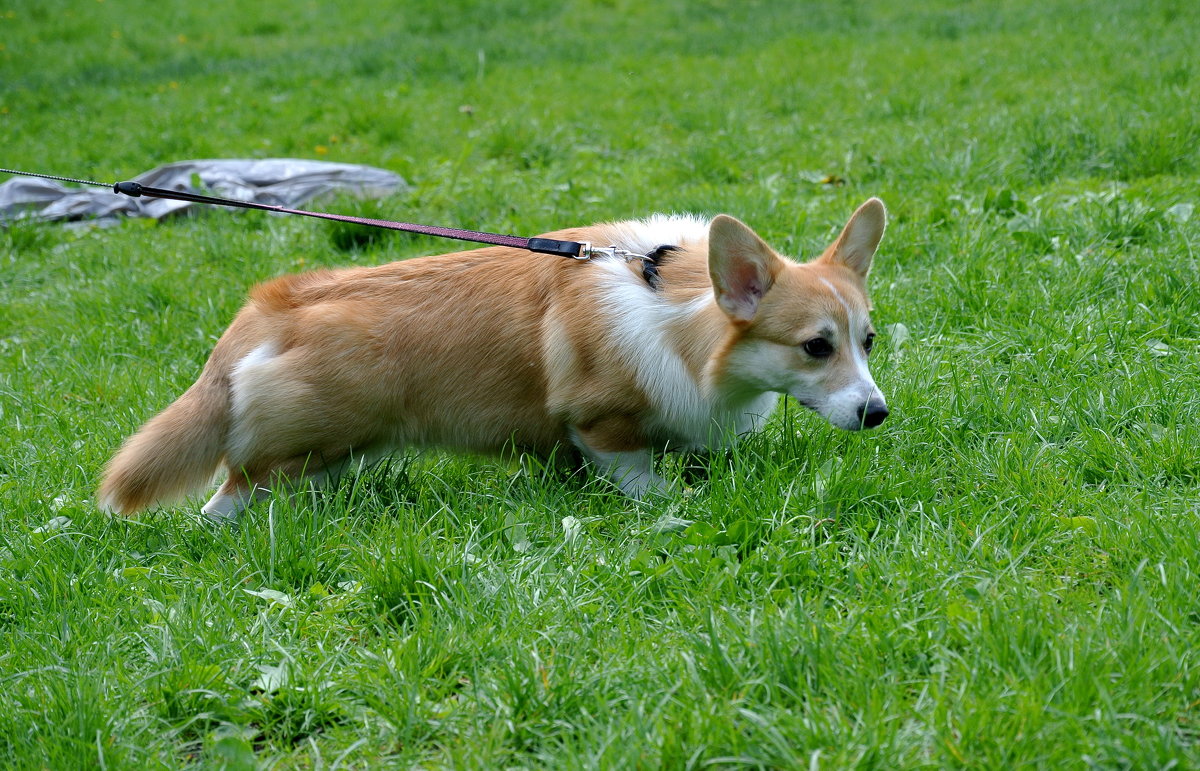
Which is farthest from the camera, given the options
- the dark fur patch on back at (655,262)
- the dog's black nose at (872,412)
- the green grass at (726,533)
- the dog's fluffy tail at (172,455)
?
the dark fur patch on back at (655,262)

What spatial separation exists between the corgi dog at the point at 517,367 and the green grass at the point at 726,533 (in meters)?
0.15

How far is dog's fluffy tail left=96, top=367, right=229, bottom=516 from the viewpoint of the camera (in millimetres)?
3283

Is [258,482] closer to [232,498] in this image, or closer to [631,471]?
[232,498]

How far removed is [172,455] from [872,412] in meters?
2.20

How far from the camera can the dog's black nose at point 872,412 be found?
120 inches

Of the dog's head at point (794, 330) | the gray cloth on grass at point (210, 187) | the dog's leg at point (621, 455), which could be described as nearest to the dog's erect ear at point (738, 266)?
the dog's head at point (794, 330)

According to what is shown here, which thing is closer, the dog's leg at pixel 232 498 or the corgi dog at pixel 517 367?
the corgi dog at pixel 517 367

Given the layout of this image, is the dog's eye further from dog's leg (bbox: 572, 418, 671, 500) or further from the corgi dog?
dog's leg (bbox: 572, 418, 671, 500)

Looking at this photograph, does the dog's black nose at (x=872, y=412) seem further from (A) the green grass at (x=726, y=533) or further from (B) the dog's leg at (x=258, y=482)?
(B) the dog's leg at (x=258, y=482)

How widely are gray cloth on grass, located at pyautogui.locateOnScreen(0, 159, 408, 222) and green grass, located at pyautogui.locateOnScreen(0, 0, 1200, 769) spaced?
13.2 inches

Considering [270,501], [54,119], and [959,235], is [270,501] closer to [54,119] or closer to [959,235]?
[959,235]

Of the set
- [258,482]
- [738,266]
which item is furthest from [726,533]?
[258,482]

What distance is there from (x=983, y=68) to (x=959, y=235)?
387 centimetres

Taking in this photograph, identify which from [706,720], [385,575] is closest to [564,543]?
[385,575]
